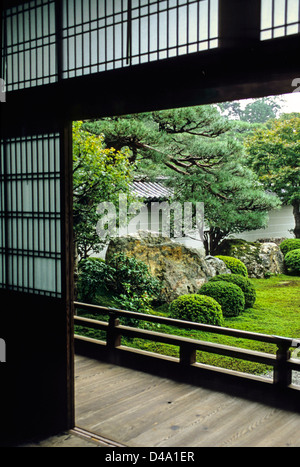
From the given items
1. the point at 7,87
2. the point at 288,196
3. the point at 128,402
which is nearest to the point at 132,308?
the point at 128,402

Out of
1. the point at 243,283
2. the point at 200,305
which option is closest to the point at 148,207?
the point at 243,283

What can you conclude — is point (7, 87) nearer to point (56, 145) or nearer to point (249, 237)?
point (56, 145)

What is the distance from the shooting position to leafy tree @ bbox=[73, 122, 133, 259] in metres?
7.93

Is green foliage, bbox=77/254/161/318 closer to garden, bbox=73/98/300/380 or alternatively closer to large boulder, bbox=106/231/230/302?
garden, bbox=73/98/300/380

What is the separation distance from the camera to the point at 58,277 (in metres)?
4.37

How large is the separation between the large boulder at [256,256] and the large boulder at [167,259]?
4841 millimetres

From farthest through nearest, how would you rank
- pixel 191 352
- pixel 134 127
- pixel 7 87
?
pixel 134 127
pixel 191 352
pixel 7 87

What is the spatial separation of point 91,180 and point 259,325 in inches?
170

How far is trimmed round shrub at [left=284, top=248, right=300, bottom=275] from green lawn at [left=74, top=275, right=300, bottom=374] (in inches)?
79.8

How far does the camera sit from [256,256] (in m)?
15.0

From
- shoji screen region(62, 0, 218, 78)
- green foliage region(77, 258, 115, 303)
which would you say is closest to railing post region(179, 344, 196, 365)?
green foliage region(77, 258, 115, 303)

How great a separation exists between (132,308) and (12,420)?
3.85 m

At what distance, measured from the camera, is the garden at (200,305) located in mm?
8156
